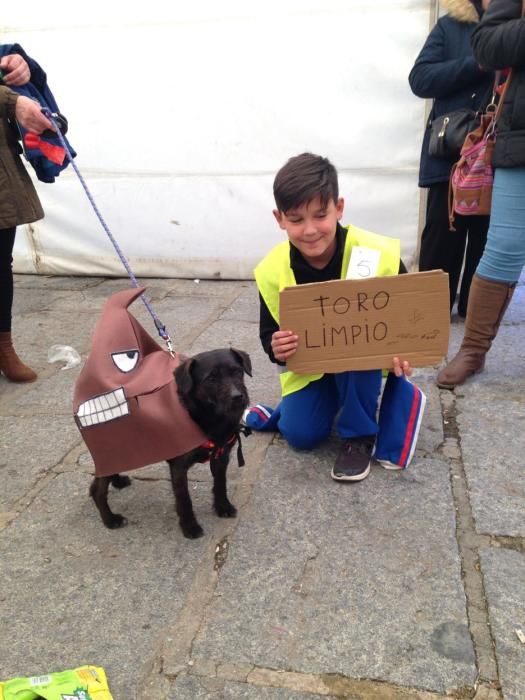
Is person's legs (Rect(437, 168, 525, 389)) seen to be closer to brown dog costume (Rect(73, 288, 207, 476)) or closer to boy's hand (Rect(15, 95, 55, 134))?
brown dog costume (Rect(73, 288, 207, 476))

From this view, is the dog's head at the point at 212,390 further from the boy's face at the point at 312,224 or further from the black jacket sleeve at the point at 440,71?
the black jacket sleeve at the point at 440,71

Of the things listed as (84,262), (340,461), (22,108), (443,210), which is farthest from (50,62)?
(340,461)

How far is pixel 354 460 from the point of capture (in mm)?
2562

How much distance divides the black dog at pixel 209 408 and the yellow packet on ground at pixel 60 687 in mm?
694

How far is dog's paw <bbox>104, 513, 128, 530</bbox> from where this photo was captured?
2316 mm

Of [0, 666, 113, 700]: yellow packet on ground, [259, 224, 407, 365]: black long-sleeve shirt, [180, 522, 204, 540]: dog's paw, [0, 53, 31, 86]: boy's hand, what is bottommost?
[180, 522, 204, 540]: dog's paw

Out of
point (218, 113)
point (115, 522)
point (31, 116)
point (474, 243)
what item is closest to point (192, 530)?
point (115, 522)

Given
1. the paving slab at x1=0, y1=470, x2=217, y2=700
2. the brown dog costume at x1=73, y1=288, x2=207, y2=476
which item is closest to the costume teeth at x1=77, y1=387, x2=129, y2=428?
the brown dog costume at x1=73, y1=288, x2=207, y2=476

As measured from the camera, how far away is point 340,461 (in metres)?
2.57

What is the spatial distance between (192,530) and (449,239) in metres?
2.78

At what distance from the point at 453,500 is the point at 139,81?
4801 millimetres

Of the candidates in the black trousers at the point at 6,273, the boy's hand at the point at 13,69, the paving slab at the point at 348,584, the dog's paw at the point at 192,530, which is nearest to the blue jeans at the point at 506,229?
the paving slab at the point at 348,584

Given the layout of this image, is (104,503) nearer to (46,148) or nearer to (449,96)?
(46,148)

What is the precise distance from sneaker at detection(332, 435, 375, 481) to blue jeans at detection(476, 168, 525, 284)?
1.20 metres
